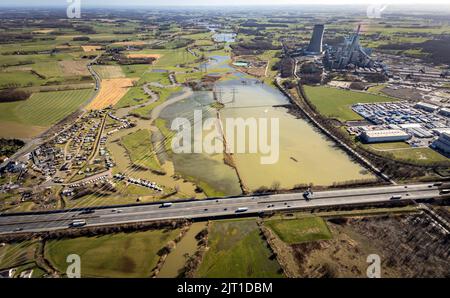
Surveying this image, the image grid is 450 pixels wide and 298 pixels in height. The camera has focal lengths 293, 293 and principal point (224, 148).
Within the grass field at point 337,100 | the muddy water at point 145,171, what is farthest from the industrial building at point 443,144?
the muddy water at point 145,171

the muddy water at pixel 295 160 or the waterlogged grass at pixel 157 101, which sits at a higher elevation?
the waterlogged grass at pixel 157 101

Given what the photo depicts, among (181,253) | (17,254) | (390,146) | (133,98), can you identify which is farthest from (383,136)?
(133,98)

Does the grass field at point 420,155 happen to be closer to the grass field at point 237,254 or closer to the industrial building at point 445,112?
the industrial building at point 445,112

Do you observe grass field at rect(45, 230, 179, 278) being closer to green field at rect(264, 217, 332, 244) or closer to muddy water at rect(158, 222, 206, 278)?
muddy water at rect(158, 222, 206, 278)

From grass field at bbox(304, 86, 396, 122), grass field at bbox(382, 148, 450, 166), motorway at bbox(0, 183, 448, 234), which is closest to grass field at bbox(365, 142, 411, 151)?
grass field at bbox(382, 148, 450, 166)

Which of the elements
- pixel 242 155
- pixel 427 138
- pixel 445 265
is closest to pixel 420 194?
pixel 445 265
